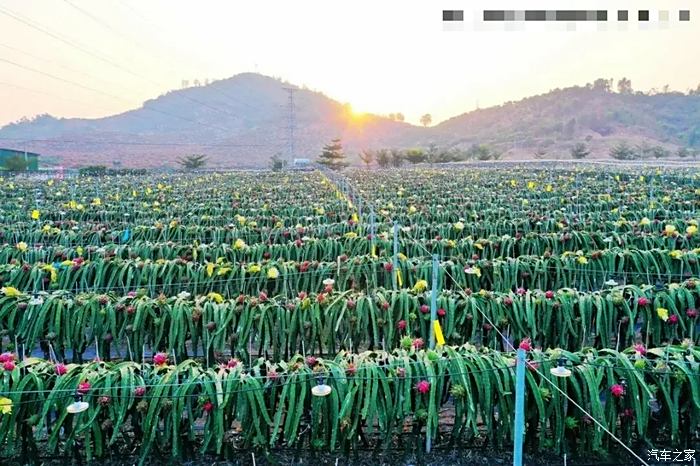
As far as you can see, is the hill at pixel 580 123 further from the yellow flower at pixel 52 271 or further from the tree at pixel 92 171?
the yellow flower at pixel 52 271

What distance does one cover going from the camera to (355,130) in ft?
466

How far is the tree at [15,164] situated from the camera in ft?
147

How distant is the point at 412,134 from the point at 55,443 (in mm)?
138897

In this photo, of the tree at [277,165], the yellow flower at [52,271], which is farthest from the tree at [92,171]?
the yellow flower at [52,271]

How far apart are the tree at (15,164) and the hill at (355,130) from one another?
35193 millimetres

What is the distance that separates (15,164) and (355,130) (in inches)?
4076

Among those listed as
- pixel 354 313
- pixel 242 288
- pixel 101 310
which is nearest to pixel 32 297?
pixel 101 310

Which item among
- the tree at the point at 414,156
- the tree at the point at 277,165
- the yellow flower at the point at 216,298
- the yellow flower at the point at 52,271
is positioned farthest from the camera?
the tree at the point at 414,156

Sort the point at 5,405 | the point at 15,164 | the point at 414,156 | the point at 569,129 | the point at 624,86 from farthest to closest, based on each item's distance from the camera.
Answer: the point at 624,86
the point at 569,129
the point at 414,156
the point at 15,164
the point at 5,405

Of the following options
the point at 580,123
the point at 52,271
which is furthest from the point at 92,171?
the point at 580,123

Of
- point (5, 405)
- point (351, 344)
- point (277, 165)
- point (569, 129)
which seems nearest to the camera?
point (5, 405)

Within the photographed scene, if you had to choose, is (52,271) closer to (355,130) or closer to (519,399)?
(519,399)

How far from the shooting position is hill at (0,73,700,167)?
323 feet

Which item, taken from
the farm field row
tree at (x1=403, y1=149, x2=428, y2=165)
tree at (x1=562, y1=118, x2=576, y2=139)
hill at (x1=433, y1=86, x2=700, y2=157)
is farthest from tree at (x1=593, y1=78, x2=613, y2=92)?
the farm field row
